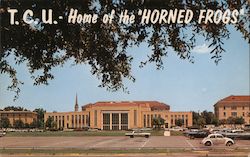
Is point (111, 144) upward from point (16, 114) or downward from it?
downward

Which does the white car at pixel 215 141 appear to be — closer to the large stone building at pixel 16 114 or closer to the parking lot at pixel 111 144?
the parking lot at pixel 111 144

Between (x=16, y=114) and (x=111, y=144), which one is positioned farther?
(x=111, y=144)

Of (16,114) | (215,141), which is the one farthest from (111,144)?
(16,114)

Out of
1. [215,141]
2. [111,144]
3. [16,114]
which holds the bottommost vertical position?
[111,144]

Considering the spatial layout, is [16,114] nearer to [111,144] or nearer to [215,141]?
[215,141]

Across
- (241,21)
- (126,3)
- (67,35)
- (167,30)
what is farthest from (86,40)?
(241,21)

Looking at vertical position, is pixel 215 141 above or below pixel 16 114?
below

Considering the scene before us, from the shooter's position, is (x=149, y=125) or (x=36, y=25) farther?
(x=149, y=125)

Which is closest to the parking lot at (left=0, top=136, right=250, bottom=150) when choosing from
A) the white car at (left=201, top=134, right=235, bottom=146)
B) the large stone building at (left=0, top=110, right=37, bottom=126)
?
the white car at (left=201, top=134, right=235, bottom=146)

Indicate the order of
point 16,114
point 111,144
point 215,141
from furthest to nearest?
point 111,144 → point 215,141 → point 16,114

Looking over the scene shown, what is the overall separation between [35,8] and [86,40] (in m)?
1.14

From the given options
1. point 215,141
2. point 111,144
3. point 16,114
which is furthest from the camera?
point 111,144

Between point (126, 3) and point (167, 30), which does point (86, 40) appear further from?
point (167, 30)

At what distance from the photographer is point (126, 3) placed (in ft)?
24.1
